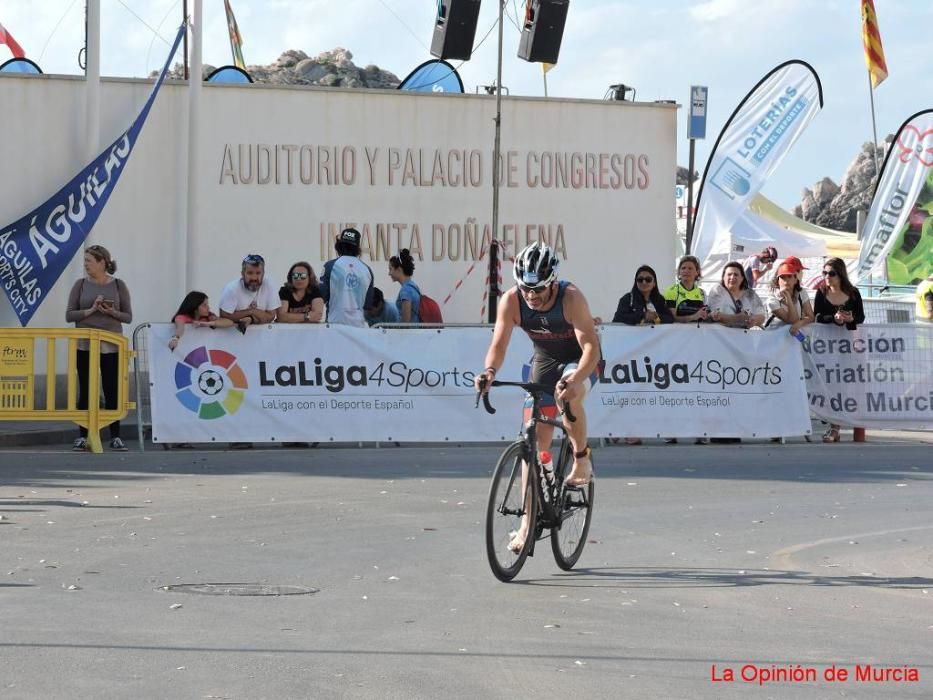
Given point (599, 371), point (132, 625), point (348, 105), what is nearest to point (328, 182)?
point (348, 105)

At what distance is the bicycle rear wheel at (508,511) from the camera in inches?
352

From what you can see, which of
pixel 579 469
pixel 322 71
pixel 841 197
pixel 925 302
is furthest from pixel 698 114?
pixel 841 197

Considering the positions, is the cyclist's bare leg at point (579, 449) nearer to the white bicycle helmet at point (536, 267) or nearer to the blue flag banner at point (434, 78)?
the white bicycle helmet at point (536, 267)

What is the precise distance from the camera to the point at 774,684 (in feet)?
21.5

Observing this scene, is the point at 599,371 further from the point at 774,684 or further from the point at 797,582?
the point at 774,684

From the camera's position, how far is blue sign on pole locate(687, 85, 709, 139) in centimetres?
3350

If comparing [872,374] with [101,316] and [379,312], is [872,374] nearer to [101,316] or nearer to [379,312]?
[379,312]

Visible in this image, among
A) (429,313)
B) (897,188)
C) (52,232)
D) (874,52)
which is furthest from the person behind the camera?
(874,52)

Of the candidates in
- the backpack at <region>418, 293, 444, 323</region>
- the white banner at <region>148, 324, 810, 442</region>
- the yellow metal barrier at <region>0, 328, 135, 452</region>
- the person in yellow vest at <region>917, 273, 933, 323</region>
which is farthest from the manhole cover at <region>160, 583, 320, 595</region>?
the person in yellow vest at <region>917, 273, 933, 323</region>

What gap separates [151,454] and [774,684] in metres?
10.7

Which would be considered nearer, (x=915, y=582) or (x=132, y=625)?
(x=132, y=625)

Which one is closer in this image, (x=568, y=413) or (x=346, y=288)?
(x=568, y=413)

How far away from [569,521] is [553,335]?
1072 mm

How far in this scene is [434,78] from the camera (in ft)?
82.4
